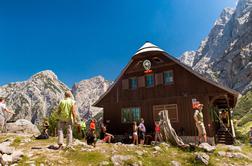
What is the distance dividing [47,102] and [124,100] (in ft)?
563

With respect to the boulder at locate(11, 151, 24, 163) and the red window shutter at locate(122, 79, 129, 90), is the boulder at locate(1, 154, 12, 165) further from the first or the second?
the red window shutter at locate(122, 79, 129, 90)

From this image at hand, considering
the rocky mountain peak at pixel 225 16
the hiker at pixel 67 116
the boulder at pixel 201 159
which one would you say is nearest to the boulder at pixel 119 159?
the hiker at pixel 67 116

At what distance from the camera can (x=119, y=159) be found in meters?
8.19

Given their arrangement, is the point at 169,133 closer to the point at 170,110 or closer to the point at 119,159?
the point at 119,159

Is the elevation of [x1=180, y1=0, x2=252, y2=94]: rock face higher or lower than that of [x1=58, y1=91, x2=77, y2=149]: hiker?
higher

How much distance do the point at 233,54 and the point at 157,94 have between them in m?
95.9

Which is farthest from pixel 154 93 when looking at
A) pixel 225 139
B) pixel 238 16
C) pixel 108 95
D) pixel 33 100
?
pixel 33 100

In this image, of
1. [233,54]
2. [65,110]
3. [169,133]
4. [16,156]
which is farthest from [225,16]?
[16,156]

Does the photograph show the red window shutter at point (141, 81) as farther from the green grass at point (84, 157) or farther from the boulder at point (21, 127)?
the green grass at point (84, 157)

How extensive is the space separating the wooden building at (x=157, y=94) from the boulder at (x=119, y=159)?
1027 cm

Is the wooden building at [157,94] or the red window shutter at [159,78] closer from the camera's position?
the wooden building at [157,94]

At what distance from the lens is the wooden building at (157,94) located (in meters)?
17.5

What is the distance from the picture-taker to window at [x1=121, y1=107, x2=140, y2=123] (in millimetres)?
20816

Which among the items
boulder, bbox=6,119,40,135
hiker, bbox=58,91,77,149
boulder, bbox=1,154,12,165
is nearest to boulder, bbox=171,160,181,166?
hiker, bbox=58,91,77,149
